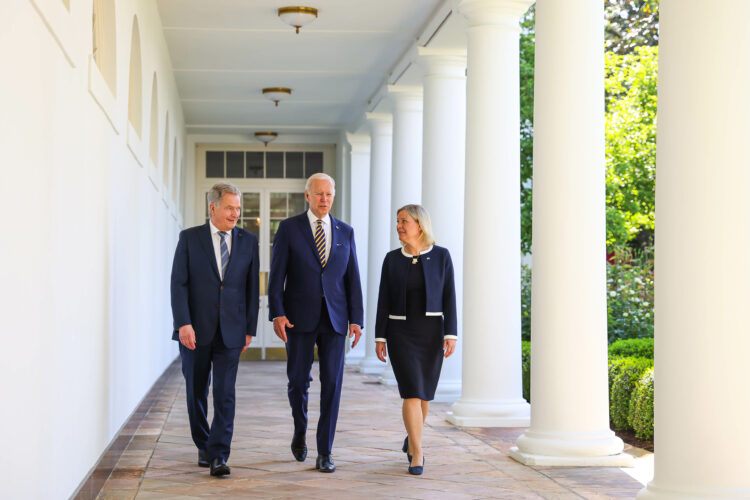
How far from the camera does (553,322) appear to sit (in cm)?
697

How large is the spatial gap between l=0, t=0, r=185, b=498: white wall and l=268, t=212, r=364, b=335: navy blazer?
1.17 meters

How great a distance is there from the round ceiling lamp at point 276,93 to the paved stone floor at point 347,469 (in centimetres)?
729

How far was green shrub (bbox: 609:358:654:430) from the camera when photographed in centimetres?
888

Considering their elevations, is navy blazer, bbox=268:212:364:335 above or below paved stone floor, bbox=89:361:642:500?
above

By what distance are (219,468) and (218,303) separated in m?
1.08

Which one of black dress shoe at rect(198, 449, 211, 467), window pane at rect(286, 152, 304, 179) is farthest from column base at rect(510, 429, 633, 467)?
window pane at rect(286, 152, 304, 179)

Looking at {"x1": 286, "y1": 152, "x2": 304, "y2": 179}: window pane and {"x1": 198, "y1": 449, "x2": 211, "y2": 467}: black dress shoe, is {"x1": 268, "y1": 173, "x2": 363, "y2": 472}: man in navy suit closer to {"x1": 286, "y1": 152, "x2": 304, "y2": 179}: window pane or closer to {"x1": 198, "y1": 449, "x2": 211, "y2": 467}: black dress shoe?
{"x1": 198, "y1": 449, "x2": 211, "y2": 467}: black dress shoe

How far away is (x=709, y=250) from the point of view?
4668mm

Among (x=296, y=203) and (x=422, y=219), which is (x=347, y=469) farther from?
(x=296, y=203)

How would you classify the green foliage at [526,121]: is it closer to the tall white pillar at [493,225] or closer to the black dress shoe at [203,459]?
the tall white pillar at [493,225]

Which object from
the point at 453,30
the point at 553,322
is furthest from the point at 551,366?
the point at 453,30

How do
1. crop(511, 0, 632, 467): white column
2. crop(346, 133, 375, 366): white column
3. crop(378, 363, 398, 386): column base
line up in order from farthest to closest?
crop(346, 133, 375, 366): white column
crop(378, 363, 398, 386): column base
crop(511, 0, 632, 467): white column

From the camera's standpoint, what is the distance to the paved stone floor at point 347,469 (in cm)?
595

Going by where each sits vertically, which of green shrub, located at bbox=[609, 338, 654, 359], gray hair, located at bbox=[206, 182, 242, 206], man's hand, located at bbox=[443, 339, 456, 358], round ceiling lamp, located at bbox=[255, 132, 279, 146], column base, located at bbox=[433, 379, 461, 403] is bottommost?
column base, located at bbox=[433, 379, 461, 403]
